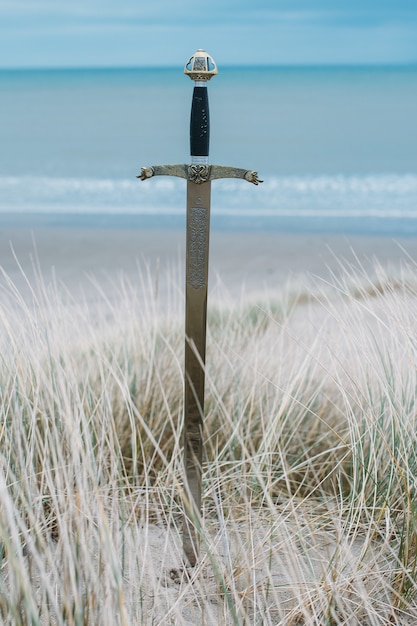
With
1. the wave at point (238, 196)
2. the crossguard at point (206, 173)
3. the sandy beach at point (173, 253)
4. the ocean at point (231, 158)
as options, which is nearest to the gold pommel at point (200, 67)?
the crossguard at point (206, 173)

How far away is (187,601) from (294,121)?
21.7 metres

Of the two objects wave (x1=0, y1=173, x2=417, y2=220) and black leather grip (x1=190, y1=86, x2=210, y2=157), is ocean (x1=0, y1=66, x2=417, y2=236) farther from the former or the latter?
black leather grip (x1=190, y1=86, x2=210, y2=157)

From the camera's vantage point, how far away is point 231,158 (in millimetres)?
16109

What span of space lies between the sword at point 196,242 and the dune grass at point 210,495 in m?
0.11

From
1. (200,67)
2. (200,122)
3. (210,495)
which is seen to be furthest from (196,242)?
(210,495)

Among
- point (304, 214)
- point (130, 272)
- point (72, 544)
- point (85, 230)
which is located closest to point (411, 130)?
point (304, 214)

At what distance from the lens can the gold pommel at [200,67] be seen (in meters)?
1.79

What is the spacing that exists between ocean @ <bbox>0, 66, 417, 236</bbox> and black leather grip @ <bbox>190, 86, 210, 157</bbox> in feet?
25.2

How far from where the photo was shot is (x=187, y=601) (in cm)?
186

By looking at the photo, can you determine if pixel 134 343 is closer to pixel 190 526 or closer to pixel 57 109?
pixel 190 526

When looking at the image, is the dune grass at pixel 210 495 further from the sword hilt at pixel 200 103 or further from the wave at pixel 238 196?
the wave at pixel 238 196

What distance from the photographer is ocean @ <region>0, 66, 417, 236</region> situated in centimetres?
1071

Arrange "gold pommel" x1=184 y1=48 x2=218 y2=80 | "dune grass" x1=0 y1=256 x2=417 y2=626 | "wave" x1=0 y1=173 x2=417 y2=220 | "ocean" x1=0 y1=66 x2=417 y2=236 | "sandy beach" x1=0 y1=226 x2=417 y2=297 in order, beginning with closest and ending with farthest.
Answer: "dune grass" x1=0 y1=256 x2=417 y2=626 < "gold pommel" x1=184 y1=48 x2=218 y2=80 < "sandy beach" x1=0 y1=226 x2=417 y2=297 < "ocean" x1=0 y1=66 x2=417 y2=236 < "wave" x1=0 y1=173 x2=417 y2=220

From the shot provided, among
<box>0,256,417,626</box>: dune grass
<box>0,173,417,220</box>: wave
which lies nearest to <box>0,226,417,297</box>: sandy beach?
<box>0,173,417,220</box>: wave
